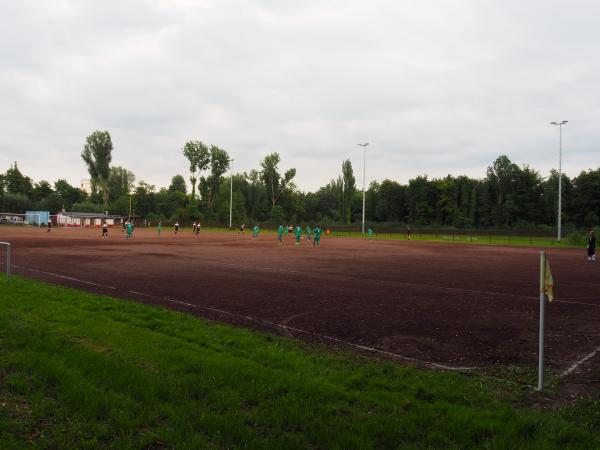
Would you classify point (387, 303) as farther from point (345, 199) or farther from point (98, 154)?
point (98, 154)

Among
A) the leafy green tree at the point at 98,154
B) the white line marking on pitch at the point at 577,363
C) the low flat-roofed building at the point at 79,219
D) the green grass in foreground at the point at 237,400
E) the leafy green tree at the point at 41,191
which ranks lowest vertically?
the white line marking on pitch at the point at 577,363

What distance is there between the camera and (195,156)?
330ft

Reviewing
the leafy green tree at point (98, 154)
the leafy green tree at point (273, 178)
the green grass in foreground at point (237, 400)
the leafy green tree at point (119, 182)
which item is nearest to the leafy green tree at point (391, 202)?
the leafy green tree at point (273, 178)

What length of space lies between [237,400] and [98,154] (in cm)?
10618


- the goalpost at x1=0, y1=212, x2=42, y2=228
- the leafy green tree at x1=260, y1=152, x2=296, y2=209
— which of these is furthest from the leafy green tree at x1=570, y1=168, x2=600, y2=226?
the goalpost at x1=0, y1=212, x2=42, y2=228

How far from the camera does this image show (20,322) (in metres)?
7.03

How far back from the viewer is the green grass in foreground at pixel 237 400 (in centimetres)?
373

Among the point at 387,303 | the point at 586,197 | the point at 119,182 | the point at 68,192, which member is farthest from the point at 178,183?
the point at 387,303

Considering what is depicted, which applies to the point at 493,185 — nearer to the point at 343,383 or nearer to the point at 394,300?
the point at 394,300

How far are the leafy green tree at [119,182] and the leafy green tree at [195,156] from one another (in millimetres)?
33863

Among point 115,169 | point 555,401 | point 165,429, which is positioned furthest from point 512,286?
point 115,169

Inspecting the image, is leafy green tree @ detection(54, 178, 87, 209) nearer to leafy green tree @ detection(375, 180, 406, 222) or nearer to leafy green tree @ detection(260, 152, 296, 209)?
leafy green tree @ detection(260, 152, 296, 209)

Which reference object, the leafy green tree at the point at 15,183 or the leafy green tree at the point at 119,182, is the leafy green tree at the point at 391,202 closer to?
the leafy green tree at the point at 119,182

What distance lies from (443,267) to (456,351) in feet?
46.1
